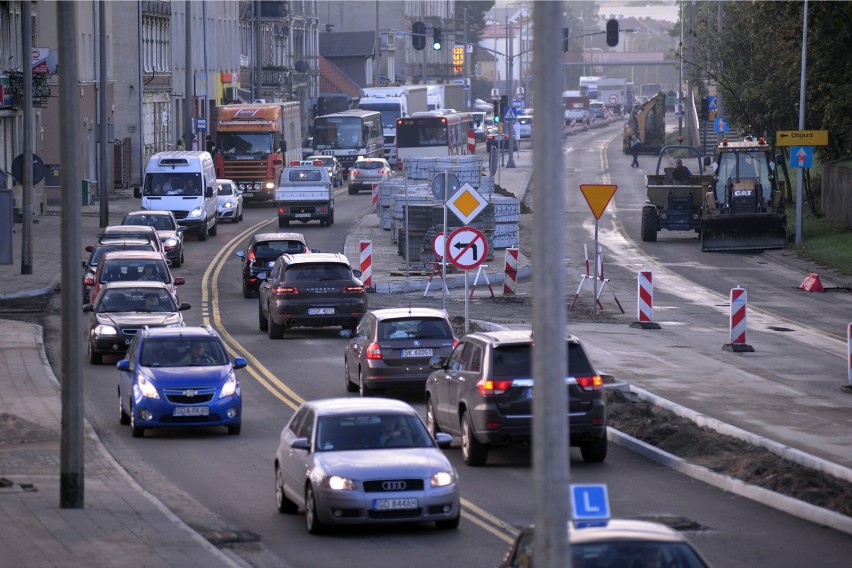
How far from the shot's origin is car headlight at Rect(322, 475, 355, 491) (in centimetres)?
1322

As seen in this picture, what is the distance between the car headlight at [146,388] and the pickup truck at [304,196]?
32.1 metres

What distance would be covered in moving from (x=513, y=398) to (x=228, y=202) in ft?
131

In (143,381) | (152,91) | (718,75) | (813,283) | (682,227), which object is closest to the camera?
(143,381)

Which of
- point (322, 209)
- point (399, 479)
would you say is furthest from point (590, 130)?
point (399, 479)

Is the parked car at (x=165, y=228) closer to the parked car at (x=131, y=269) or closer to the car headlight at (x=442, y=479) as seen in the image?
the parked car at (x=131, y=269)

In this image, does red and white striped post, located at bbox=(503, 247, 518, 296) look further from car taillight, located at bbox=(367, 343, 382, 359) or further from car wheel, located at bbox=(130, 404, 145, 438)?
car wheel, located at bbox=(130, 404, 145, 438)

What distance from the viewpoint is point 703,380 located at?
23.0 meters

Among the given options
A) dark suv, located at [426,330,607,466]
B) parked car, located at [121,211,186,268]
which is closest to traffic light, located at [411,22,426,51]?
parked car, located at [121,211,186,268]

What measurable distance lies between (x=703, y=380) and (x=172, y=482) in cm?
978

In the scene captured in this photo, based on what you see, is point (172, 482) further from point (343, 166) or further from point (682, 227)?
point (343, 166)

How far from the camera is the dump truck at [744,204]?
44781 millimetres

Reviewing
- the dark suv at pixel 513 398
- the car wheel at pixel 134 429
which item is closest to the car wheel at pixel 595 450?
the dark suv at pixel 513 398

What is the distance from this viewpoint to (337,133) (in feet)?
262

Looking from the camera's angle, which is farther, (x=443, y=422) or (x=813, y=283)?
(x=813, y=283)
